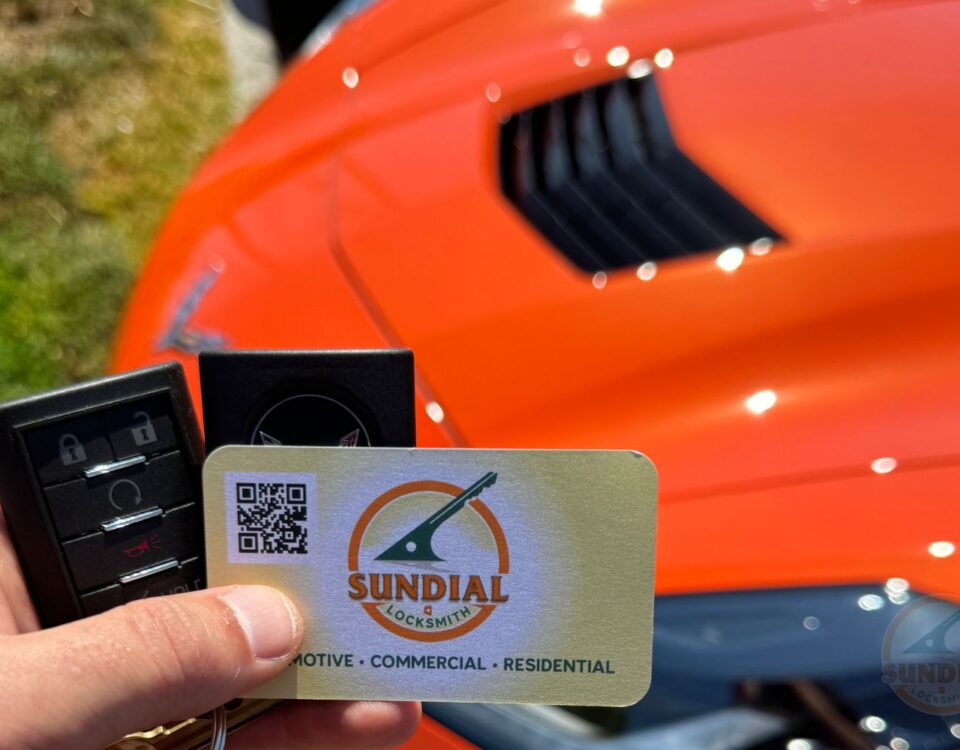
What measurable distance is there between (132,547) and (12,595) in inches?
5.9

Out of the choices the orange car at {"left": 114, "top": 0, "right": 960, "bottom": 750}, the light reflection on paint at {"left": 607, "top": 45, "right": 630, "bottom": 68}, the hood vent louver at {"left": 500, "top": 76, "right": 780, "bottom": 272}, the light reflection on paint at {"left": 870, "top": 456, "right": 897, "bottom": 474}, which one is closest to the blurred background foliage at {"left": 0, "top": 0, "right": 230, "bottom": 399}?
the orange car at {"left": 114, "top": 0, "right": 960, "bottom": 750}

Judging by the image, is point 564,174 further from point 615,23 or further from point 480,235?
point 615,23

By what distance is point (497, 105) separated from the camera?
158 cm

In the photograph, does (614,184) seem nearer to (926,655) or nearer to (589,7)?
(589,7)

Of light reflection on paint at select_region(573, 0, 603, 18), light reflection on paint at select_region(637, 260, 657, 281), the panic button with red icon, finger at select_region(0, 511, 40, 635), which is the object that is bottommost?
finger at select_region(0, 511, 40, 635)

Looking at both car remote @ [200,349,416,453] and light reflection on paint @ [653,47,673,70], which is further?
light reflection on paint @ [653,47,673,70]

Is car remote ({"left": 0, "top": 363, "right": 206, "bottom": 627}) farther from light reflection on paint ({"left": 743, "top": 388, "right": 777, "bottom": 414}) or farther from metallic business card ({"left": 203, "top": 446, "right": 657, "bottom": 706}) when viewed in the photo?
light reflection on paint ({"left": 743, "top": 388, "right": 777, "bottom": 414})

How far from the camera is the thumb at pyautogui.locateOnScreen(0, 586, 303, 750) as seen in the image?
32.8 inches

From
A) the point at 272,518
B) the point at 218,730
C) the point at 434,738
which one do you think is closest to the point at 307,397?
the point at 272,518

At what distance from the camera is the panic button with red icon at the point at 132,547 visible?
911mm

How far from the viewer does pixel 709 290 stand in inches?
51.0

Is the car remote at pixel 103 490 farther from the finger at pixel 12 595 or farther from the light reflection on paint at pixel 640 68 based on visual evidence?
the light reflection on paint at pixel 640 68

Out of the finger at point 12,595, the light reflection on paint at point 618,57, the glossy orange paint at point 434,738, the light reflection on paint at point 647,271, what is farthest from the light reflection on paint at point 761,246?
the finger at point 12,595

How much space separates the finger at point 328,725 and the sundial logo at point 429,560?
209 millimetres
